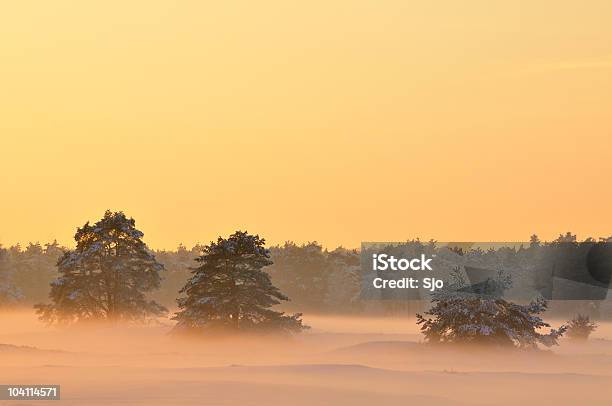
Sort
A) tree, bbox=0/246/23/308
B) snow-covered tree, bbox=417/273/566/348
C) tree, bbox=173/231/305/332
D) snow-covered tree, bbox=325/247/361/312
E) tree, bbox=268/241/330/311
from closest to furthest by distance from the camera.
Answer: snow-covered tree, bbox=417/273/566/348 < tree, bbox=173/231/305/332 < tree, bbox=0/246/23/308 < snow-covered tree, bbox=325/247/361/312 < tree, bbox=268/241/330/311

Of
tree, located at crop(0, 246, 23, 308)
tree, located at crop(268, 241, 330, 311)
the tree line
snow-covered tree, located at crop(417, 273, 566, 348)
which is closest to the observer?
snow-covered tree, located at crop(417, 273, 566, 348)

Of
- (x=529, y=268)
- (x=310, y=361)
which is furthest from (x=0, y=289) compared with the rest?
(x=310, y=361)

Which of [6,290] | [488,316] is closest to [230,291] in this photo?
[488,316]

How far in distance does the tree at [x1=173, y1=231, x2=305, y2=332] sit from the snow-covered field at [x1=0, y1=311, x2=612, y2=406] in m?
1.92

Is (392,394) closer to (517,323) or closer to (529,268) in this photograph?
(517,323)

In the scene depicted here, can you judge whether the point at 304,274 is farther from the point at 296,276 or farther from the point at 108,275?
the point at 108,275

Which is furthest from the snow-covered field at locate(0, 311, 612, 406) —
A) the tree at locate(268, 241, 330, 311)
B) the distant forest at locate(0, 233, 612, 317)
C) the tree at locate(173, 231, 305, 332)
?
the tree at locate(268, 241, 330, 311)

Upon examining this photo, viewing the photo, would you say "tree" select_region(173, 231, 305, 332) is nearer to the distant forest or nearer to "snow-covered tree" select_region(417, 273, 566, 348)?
"snow-covered tree" select_region(417, 273, 566, 348)

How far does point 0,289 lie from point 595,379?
108m

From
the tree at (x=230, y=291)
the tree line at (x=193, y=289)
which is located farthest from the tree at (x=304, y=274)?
the tree at (x=230, y=291)

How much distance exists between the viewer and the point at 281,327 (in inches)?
2499

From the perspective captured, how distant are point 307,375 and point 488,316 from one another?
15.7 m

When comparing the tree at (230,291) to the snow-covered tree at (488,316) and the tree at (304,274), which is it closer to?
the snow-covered tree at (488,316)

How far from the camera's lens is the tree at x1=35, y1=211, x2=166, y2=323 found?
74312mm
